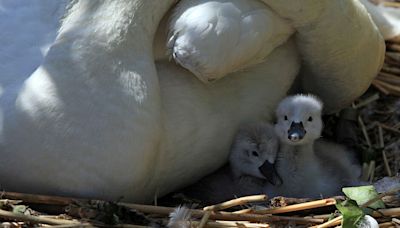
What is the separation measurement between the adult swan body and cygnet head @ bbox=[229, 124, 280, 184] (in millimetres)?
38

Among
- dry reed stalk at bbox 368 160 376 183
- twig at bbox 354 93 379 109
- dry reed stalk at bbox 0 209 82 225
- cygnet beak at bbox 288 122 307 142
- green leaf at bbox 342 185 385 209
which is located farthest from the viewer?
twig at bbox 354 93 379 109

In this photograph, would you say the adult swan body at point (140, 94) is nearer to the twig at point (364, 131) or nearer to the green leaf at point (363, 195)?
the green leaf at point (363, 195)

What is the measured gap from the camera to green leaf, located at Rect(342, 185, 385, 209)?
2.40 metres

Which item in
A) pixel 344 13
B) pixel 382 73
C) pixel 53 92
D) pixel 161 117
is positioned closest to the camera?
pixel 53 92

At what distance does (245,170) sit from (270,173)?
0.07 metres

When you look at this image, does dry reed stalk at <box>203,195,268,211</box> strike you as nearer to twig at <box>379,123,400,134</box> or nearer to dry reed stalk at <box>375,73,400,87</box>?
twig at <box>379,123,400,134</box>

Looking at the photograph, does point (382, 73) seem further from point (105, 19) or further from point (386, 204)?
point (105, 19)

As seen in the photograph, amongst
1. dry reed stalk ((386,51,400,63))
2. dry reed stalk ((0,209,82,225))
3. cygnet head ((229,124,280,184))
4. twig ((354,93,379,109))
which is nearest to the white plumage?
cygnet head ((229,124,280,184))

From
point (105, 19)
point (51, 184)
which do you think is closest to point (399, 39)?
point (105, 19)

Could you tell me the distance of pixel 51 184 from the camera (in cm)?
230

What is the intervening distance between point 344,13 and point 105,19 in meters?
0.70

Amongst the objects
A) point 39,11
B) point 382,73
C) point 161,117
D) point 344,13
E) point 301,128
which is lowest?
point 382,73

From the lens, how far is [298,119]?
107 inches

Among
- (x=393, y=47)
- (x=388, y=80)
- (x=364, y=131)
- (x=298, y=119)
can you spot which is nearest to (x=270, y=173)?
(x=298, y=119)
